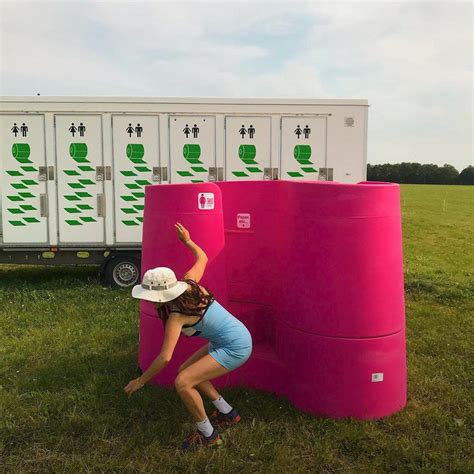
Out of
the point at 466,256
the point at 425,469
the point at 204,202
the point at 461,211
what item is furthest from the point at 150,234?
the point at 461,211

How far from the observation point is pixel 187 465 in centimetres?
363

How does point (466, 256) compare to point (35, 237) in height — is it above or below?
below

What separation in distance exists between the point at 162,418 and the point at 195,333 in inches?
33.6

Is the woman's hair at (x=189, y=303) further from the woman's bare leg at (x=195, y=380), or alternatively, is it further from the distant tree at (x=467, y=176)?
the distant tree at (x=467, y=176)

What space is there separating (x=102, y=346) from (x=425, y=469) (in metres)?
3.75

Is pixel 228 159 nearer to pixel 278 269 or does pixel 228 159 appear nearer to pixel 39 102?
pixel 39 102

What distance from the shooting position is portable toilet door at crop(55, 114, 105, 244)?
899 centimetres

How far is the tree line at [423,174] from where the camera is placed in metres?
79.3

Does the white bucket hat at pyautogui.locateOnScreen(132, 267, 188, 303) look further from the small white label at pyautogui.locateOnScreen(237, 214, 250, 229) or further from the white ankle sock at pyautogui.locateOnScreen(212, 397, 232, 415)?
the small white label at pyautogui.locateOnScreen(237, 214, 250, 229)

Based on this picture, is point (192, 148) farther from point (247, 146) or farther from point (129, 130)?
point (129, 130)

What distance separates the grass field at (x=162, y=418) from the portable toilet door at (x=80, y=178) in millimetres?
2222

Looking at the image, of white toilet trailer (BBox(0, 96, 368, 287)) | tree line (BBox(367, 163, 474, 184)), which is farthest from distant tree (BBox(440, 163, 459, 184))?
white toilet trailer (BBox(0, 96, 368, 287))

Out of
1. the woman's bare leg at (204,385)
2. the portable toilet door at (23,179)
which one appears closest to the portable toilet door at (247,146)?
the portable toilet door at (23,179)

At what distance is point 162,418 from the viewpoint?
4.23 meters
